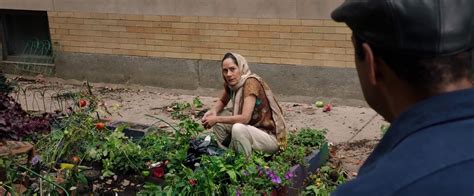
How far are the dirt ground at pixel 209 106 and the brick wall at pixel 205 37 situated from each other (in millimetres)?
458

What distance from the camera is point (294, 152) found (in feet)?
16.6

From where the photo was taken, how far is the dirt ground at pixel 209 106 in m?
6.21

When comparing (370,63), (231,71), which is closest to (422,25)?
(370,63)

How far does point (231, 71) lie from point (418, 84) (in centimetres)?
383

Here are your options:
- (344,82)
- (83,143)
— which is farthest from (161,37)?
(83,143)

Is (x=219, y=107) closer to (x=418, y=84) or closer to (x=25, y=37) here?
(x=418, y=84)

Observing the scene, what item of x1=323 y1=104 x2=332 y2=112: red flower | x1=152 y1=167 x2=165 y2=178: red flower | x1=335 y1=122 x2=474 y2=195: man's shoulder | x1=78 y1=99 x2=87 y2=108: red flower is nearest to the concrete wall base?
x1=323 y1=104 x2=332 y2=112: red flower

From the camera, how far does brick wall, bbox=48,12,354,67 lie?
727 cm

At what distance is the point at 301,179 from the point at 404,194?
12.2ft

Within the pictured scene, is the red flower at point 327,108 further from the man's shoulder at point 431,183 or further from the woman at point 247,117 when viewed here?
the man's shoulder at point 431,183

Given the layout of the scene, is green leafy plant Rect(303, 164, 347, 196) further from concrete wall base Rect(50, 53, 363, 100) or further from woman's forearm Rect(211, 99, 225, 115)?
concrete wall base Rect(50, 53, 363, 100)

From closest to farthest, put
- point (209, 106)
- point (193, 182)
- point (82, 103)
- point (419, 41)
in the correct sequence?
point (419, 41) → point (193, 182) → point (82, 103) → point (209, 106)

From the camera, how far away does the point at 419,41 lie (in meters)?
1.33

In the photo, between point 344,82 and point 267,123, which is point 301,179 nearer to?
point 267,123
